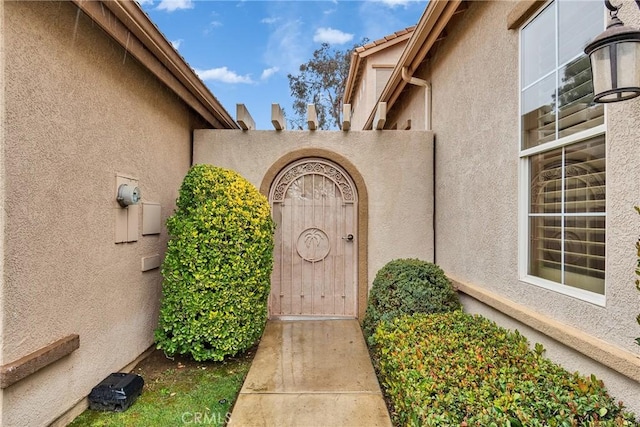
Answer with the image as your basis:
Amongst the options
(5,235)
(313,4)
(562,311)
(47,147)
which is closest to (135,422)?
(5,235)

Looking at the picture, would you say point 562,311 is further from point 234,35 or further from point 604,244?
point 234,35

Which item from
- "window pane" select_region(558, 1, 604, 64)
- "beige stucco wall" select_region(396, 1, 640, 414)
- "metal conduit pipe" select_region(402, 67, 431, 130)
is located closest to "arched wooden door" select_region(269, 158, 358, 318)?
"beige stucco wall" select_region(396, 1, 640, 414)

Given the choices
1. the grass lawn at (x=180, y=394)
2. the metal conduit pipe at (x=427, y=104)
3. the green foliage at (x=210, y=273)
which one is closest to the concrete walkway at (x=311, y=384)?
the grass lawn at (x=180, y=394)

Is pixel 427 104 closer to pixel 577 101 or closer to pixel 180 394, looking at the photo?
pixel 577 101

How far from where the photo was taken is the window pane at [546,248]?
10.2ft

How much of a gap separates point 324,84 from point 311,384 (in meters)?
20.5

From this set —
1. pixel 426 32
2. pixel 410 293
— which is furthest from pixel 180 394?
pixel 426 32

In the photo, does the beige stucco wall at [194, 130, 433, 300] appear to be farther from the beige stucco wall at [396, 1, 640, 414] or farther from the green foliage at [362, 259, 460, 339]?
the green foliage at [362, 259, 460, 339]

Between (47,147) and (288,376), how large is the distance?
3286 mm

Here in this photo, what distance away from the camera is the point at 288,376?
417 centimetres

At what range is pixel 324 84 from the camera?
22.0m

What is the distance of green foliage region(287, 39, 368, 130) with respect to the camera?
70.8 feet

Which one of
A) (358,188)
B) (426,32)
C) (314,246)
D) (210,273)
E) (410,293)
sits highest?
(426,32)

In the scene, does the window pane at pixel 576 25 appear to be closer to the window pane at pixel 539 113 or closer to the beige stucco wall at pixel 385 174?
the window pane at pixel 539 113
